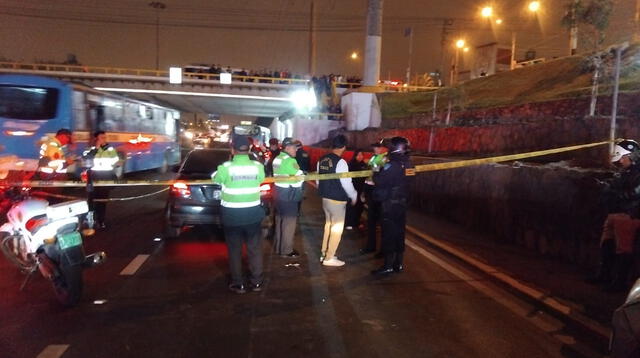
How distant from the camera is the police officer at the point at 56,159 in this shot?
8445 mm

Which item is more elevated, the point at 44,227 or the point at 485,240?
the point at 44,227

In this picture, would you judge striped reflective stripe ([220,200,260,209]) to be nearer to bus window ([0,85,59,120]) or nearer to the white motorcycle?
the white motorcycle

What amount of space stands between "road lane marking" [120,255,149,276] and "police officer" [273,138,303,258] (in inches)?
78.9

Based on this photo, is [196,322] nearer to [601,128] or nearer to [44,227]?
[44,227]

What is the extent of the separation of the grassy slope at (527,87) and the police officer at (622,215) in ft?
32.1

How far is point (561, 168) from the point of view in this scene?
28.0 feet

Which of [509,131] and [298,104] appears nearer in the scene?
[509,131]

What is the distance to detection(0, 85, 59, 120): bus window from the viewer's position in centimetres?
1605

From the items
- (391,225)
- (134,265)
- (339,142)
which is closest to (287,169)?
(339,142)

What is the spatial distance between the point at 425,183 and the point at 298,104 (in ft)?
106

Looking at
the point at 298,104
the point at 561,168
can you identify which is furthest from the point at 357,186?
the point at 298,104

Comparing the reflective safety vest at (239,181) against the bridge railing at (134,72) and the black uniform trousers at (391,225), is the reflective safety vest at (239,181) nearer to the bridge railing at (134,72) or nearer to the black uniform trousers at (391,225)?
the black uniform trousers at (391,225)

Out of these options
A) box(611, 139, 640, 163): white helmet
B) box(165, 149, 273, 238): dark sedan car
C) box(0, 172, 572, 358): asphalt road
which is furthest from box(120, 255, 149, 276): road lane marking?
box(611, 139, 640, 163): white helmet

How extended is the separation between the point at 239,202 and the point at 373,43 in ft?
103
